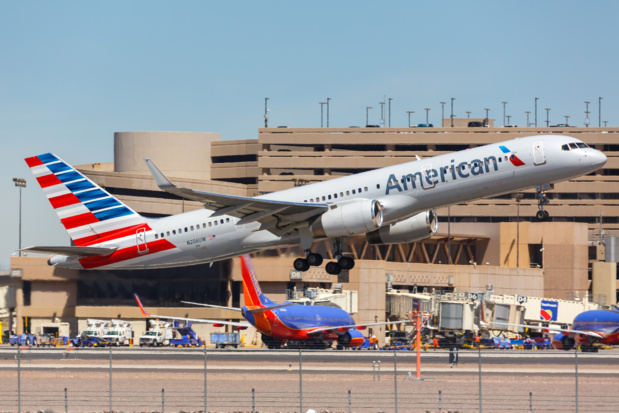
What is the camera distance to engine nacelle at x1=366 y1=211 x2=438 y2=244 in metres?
53.0

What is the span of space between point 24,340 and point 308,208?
47.7 m

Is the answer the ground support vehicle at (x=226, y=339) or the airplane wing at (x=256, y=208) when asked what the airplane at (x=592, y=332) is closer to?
the ground support vehicle at (x=226, y=339)

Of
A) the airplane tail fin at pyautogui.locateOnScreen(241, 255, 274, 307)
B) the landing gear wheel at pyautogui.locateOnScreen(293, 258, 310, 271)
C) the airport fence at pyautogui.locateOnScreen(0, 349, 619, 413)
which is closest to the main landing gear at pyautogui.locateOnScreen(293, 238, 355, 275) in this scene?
the landing gear wheel at pyautogui.locateOnScreen(293, 258, 310, 271)

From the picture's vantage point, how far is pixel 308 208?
50.2 m

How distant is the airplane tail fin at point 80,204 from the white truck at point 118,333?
1211 inches

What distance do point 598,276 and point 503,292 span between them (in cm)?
2811

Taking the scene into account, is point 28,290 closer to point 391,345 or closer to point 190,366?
point 391,345

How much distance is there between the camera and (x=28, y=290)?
323ft

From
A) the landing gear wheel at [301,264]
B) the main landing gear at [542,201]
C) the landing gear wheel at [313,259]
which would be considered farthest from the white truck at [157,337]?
the main landing gear at [542,201]

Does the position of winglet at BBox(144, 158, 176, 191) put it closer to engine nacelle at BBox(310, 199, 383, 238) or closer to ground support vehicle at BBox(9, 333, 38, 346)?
engine nacelle at BBox(310, 199, 383, 238)

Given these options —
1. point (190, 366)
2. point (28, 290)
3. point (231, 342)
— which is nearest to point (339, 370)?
point (190, 366)

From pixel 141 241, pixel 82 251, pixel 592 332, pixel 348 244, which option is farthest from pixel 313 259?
pixel 348 244

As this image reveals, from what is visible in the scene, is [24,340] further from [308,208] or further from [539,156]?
[539,156]

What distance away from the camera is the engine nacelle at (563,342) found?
78.0 meters
